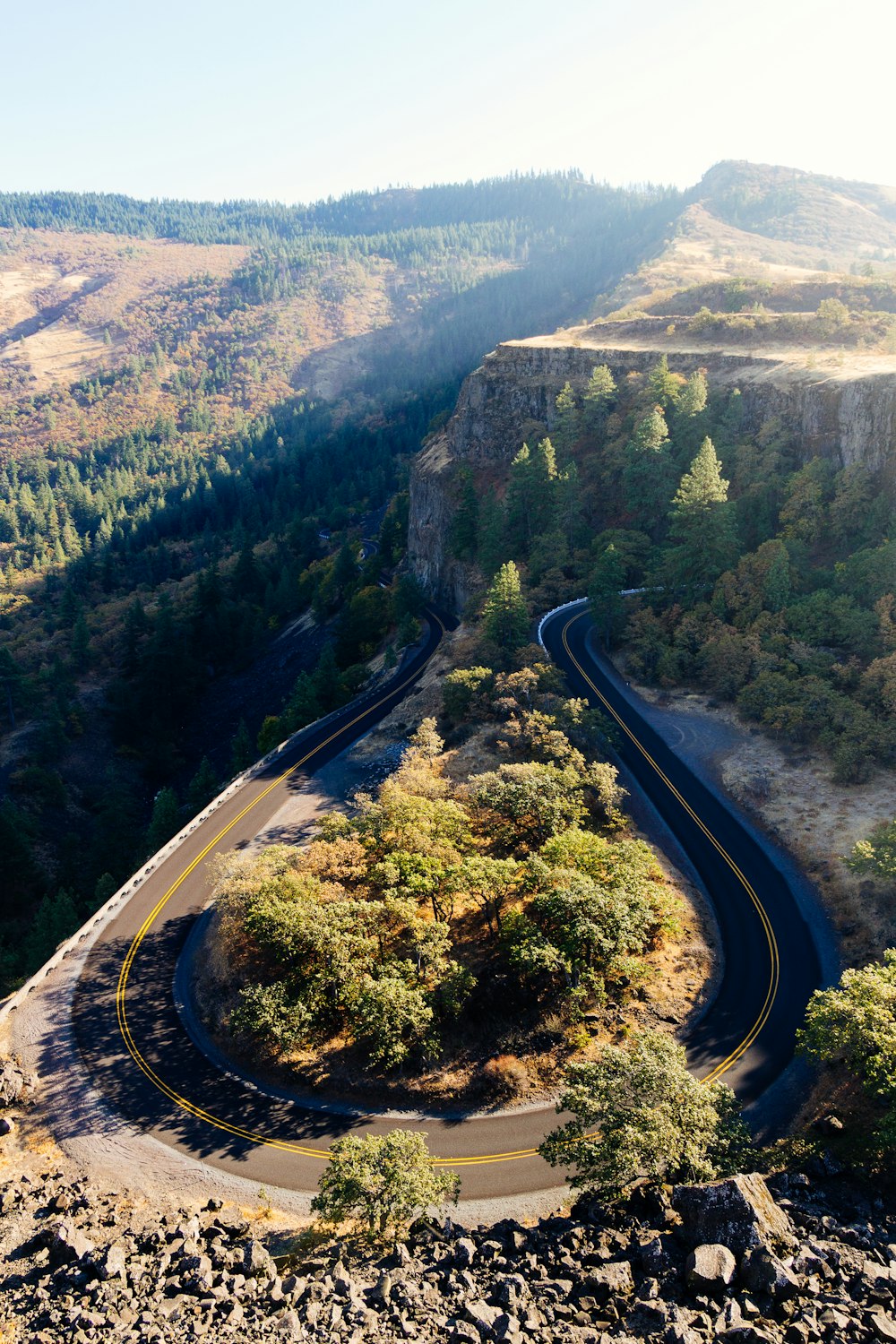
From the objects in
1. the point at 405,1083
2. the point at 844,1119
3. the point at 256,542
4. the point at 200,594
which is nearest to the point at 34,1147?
the point at 405,1083

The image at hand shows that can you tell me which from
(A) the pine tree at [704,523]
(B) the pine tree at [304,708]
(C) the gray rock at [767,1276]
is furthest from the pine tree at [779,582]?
(C) the gray rock at [767,1276]

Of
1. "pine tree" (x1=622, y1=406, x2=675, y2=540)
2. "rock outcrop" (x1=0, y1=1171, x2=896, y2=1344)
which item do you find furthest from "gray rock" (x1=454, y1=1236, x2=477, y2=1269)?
"pine tree" (x1=622, y1=406, x2=675, y2=540)

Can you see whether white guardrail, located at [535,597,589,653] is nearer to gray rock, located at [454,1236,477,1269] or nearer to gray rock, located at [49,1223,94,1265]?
gray rock, located at [454,1236,477,1269]

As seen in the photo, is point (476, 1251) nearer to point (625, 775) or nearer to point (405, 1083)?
point (405, 1083)

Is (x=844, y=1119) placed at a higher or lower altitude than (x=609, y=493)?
lower

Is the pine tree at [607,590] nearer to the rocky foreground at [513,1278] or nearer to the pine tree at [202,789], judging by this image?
the pine tree at [202,789]

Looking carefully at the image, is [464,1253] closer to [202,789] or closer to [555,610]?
[202,789]
